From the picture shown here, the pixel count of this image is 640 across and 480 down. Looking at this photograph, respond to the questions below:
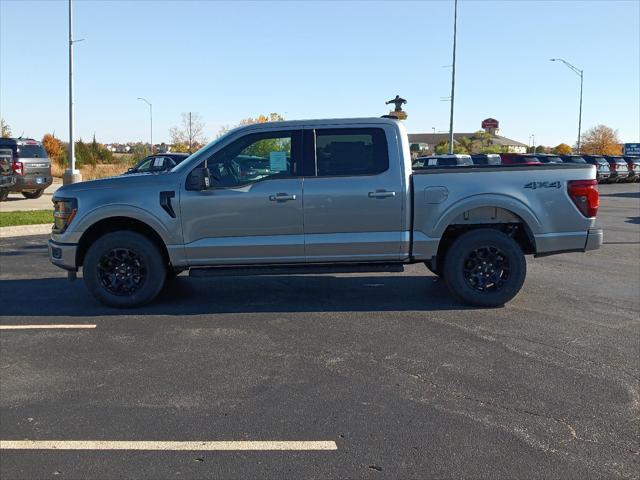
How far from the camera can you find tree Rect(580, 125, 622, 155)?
8356 centimetres

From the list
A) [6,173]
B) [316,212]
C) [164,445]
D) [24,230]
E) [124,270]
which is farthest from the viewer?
[6,173]

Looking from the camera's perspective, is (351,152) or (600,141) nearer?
(351,152)

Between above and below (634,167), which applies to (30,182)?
below

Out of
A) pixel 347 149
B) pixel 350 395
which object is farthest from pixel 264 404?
pixel 347 149

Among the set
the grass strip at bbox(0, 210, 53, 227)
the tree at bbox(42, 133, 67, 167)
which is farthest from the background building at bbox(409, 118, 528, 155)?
the grass strip at bbox(0, 210, 53, 227)

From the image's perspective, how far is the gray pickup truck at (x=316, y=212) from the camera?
6.86 meters

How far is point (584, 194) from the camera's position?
22.9 feet

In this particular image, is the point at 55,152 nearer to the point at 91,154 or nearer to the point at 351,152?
the point at 91,154

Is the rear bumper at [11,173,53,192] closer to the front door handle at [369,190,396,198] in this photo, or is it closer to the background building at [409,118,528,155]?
the front door handle at [369,190,396,198]

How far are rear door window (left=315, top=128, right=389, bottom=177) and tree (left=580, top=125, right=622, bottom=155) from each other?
8443 cm

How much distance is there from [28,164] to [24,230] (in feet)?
29.0

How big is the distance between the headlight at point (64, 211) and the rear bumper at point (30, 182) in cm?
1583

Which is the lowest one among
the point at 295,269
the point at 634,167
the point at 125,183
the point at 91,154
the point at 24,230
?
the point at 24,230

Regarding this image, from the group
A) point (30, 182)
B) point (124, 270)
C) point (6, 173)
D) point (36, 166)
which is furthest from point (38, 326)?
point (36, 166)
